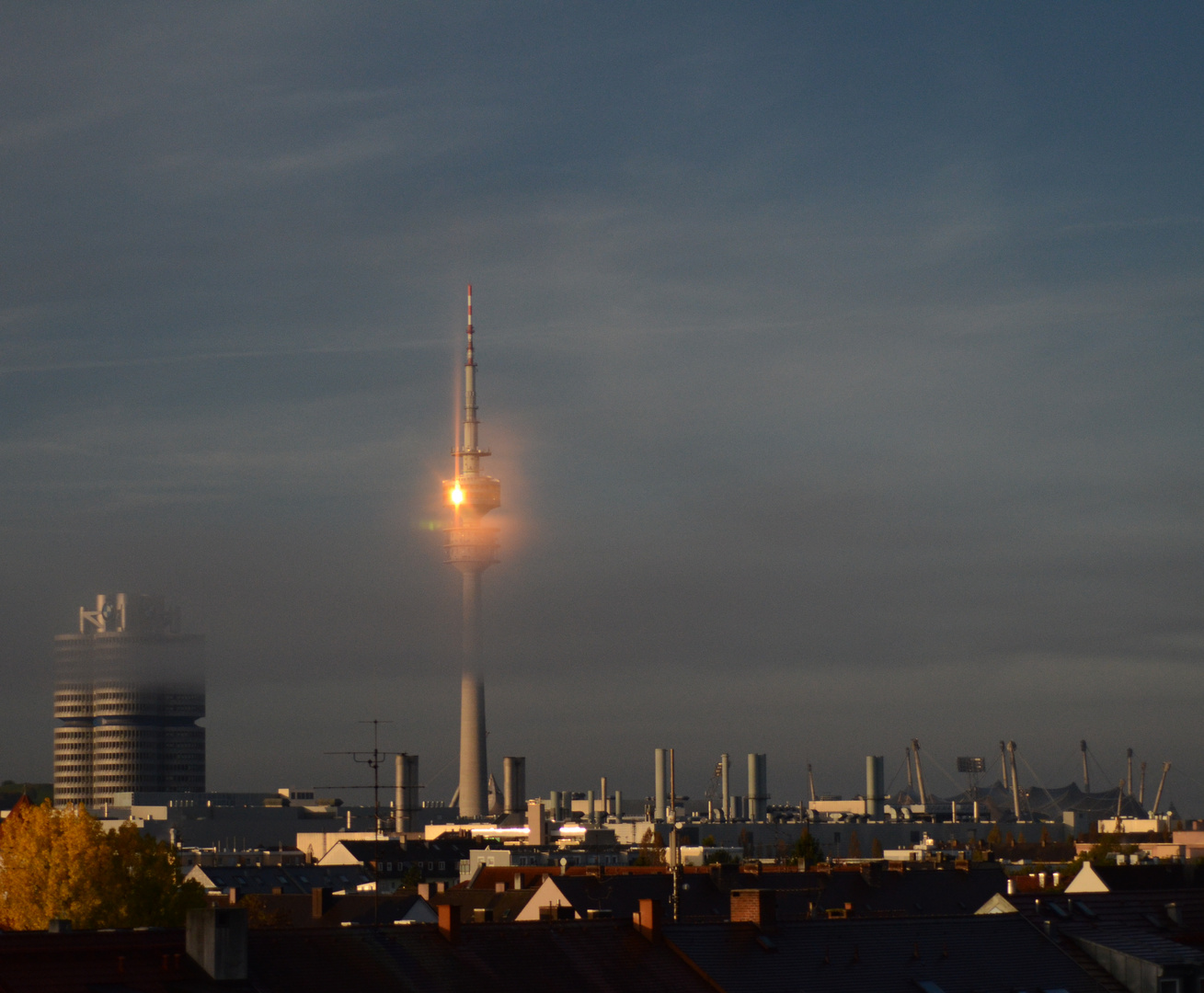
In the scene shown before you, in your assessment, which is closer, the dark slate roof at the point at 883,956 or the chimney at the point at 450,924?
the chimney at the point at 450,924

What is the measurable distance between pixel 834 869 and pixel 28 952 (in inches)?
2819

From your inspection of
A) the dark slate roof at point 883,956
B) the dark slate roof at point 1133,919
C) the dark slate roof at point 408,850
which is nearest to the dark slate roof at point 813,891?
the dark slate roof at point 1133,919

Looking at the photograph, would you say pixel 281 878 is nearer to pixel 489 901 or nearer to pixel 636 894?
pixel 489 901

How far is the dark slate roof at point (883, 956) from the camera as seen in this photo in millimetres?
48000

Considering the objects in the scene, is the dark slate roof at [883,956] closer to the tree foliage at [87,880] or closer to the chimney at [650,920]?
the chimney at [650,920]

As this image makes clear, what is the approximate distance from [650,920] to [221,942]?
12.4 meters

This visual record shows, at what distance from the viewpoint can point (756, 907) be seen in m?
50.5

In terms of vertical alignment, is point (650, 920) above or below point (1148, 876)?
above

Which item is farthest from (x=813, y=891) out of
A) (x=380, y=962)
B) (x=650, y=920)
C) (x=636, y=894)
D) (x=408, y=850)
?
(x=408, y=850)

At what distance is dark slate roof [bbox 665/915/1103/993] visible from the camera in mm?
48000

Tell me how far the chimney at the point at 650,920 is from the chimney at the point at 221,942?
11.5 metres

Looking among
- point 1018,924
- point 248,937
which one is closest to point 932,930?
point 1018,924

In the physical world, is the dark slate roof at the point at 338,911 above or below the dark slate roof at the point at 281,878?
above

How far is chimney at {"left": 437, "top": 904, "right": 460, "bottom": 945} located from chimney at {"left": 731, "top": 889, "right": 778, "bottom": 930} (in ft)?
28.8
